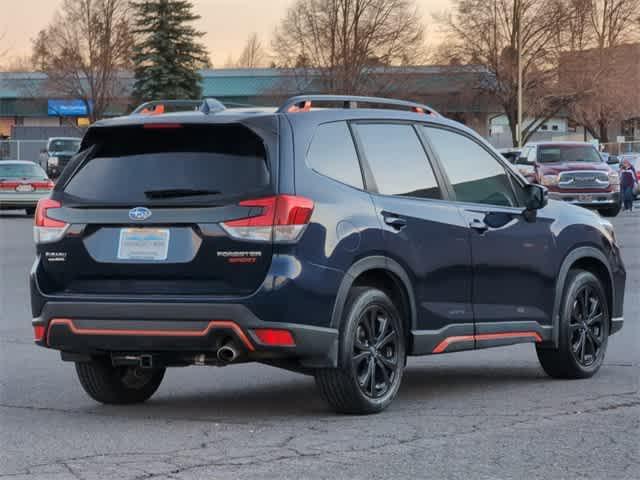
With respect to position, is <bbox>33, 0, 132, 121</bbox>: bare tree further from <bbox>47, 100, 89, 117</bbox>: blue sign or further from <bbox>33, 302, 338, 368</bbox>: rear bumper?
<bbox>33, 302, 338, 368</bbox>: rear bumper

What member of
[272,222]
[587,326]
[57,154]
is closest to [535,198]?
[587,326]

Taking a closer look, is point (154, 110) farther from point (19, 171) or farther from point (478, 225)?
point (19, 171)

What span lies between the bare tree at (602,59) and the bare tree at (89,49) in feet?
82.9

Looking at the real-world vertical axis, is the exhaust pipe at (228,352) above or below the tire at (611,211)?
above

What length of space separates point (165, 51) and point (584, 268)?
7500 centimetres

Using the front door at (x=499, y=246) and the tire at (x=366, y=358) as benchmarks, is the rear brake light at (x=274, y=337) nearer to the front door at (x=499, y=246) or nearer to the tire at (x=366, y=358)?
the tire at (x=366, y=358)

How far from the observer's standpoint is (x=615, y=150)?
8300 centimetres

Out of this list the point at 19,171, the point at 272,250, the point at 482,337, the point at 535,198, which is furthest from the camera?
the point at 19,171

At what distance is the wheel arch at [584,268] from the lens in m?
9.50

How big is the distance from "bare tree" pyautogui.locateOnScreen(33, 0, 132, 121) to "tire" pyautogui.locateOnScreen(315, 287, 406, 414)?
254ft

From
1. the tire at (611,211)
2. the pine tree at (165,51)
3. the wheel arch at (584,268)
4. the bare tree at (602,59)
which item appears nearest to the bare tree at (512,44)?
the bare tree at (602,59)

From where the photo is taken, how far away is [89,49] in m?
85.1

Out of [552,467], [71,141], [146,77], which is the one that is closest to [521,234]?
[552,467]

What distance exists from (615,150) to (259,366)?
245 feet
